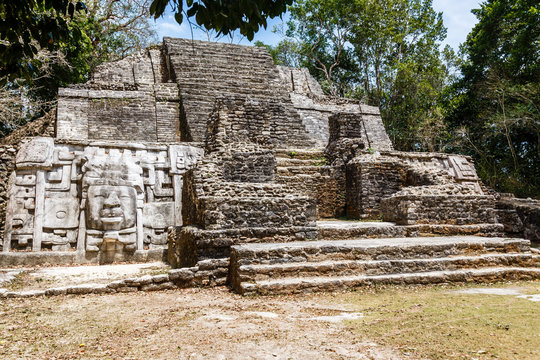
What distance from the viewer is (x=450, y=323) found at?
360 cm

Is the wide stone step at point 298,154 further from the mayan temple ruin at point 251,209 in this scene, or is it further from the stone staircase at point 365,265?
the stone staircase at point 365,265

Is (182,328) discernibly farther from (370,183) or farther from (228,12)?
(370,183)

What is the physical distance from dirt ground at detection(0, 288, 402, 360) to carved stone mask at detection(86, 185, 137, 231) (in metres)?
2.79

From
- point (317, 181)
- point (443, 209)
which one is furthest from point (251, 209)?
point (317, 181)

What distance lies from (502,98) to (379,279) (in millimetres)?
16007

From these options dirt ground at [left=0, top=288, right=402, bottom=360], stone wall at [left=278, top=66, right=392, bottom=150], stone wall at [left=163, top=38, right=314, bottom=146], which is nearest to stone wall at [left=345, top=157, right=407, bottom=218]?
stone wall at [left=163, top=38, right=314, bottom=146]

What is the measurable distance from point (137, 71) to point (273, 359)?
15660 mm

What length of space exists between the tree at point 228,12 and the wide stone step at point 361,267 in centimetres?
277

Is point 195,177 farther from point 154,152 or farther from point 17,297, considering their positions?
point 17,297

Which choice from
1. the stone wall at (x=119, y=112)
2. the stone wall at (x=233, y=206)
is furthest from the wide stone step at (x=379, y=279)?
the stone wall at (x=119, y=112)

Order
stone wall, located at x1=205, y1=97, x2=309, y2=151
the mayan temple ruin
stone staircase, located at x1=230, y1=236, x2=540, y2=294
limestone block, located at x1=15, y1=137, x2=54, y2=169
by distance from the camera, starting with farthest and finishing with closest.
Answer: stone wall, located at x1=205, y1=97, x2=309, y2=151
limestone block, located at x1=15, y1=137, x2=54, y2=169
the mayan temple ruin
stone staircase, located at x1=230, y1=236, x2=540, y2=294

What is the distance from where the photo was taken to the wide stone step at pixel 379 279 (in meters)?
A: 4.83

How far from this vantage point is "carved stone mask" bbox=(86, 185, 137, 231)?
25.1 feet

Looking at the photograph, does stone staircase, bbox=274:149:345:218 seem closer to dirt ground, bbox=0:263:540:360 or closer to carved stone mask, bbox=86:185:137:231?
carved stone mask, bbox=86:185:137:231
